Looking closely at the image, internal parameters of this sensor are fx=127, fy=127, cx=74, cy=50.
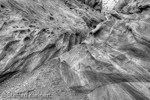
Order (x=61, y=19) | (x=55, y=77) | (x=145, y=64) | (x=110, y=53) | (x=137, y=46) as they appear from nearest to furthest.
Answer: (x=145, y=64) → (x=137, y=46) → (x=110, y=53) → (x=55, y=77) → (x=61, y=19)

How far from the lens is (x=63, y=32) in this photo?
A: 480 inches

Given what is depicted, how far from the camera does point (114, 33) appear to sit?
9219 mm

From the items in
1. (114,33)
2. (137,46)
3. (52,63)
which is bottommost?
(52,63)

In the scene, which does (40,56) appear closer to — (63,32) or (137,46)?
(63,32)

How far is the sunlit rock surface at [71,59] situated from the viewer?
7.24m

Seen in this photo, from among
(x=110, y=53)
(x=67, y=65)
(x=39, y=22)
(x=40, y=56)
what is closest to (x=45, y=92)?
(x=67, y=65)

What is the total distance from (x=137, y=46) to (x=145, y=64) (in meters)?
1.13

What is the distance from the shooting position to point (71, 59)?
966 centimetres

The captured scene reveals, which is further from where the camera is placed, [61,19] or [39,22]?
[61,19]

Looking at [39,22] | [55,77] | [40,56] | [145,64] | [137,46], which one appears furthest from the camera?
[39,22]

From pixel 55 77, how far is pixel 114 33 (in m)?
5.44

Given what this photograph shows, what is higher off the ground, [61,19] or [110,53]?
[61,19]

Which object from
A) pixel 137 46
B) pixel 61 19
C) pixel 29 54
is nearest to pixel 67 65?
pixel 29 54

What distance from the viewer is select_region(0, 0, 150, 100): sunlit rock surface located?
23.7ft
